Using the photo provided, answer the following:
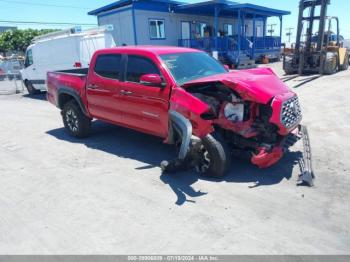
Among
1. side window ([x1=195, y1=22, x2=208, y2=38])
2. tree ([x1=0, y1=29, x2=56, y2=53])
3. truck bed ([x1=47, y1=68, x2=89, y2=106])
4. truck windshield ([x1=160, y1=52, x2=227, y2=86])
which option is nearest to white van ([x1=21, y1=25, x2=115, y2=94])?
truck bed ([x1=47, y1=68, x2=89, y2=106])

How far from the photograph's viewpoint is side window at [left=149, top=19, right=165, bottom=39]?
23.4m

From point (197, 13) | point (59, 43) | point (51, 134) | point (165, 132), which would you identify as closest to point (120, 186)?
point (165, 132)

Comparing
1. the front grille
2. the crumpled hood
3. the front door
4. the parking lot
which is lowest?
the parking lot

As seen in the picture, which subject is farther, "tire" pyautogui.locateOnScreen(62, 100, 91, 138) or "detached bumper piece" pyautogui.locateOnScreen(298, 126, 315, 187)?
"tire" pyautogui.locateOnScreen(62, 100, 91, 138)

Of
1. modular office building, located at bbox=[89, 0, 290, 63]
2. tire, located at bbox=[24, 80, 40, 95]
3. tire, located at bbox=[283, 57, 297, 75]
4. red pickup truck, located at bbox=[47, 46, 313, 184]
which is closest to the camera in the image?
red pickup truck, located at bbox=[47, 46, 313, 184]

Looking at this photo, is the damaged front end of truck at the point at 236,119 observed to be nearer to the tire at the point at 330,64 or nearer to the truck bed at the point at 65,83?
the truck bed at the point at 65,83

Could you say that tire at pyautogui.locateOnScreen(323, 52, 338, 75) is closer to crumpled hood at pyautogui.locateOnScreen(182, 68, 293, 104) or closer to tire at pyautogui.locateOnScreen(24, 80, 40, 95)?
crumpled hood at pyautogui.locateOnScreen(182, 68, 293, 104)

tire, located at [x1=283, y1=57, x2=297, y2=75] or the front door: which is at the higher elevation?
the front door

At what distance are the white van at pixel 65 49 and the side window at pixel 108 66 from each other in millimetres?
6539

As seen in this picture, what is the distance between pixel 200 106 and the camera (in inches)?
171

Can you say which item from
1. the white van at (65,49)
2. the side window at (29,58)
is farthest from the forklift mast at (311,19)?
the side window at (29,58)

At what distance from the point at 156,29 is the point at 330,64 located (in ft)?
42.4

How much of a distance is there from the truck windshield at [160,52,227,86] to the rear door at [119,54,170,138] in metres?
0.25

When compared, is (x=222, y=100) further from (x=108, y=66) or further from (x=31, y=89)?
(x=31, y=89)
